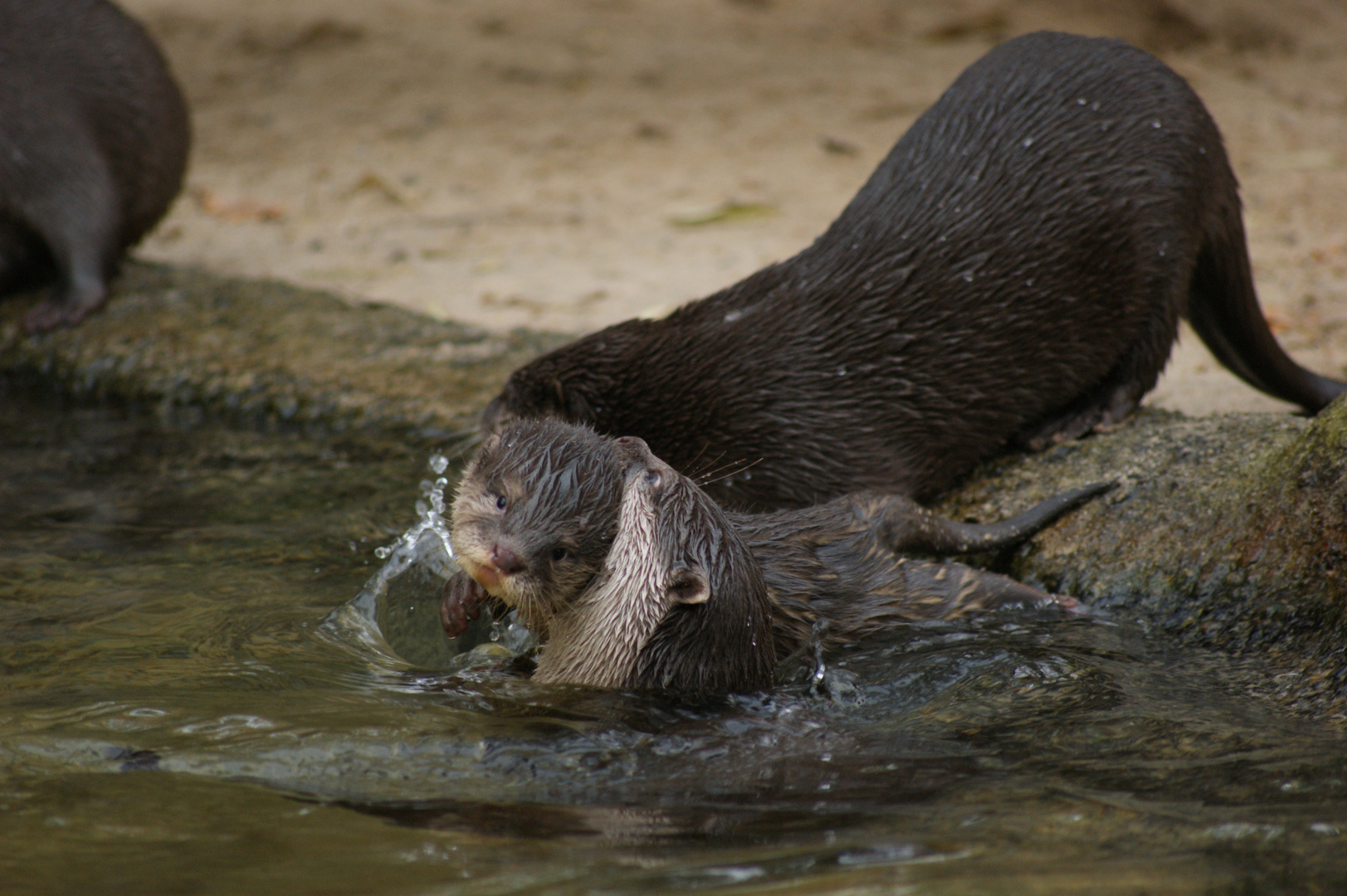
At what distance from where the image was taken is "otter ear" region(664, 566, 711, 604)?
1984 mm

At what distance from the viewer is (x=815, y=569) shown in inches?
90.3

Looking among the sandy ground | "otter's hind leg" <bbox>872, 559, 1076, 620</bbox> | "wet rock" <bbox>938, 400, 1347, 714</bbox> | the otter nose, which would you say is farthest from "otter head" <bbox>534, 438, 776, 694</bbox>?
the sandy ground

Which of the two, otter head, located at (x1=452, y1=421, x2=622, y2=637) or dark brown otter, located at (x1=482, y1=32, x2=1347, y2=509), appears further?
dark brown otter, located at (x1=482, y1=32, x2=1347, y2=509)

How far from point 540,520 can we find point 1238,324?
→ 1.83m

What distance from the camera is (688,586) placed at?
199cm

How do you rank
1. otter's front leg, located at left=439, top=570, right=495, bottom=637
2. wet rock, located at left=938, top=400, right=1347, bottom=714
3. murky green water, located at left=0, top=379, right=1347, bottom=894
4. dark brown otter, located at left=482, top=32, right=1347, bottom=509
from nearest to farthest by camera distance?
murky green water, located at left=0, top=379, right=1347, bottom=894, wet rock, located at left=938, top=400, right=1347, bottom=714, otter's front leg, located at left=439, top=570, right=495, bottom=637, dark brown otter, located at left=482, top=32, right=1347, bottom=509

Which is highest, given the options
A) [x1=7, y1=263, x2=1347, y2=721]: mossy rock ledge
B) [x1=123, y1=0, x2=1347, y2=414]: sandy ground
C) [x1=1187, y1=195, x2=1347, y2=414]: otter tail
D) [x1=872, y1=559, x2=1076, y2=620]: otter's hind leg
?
[x1=123, y1=0, x2=1347, y2=414]: sandy ground

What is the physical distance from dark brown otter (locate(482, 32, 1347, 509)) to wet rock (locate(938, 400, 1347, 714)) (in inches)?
7.1

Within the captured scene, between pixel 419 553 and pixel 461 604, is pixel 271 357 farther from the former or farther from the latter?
pixel 461 604

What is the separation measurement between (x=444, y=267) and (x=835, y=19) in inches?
145

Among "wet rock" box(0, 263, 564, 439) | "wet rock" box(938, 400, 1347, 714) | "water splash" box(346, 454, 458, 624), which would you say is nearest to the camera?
"wet rock" box(938, 400, 1347, 714)

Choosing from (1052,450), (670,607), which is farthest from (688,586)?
(1052,450)

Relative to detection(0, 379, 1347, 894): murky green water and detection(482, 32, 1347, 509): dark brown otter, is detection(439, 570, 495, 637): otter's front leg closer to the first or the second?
detection(0, 379, 1347, 894): murky green water

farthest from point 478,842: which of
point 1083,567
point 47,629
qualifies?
point 1083,567
